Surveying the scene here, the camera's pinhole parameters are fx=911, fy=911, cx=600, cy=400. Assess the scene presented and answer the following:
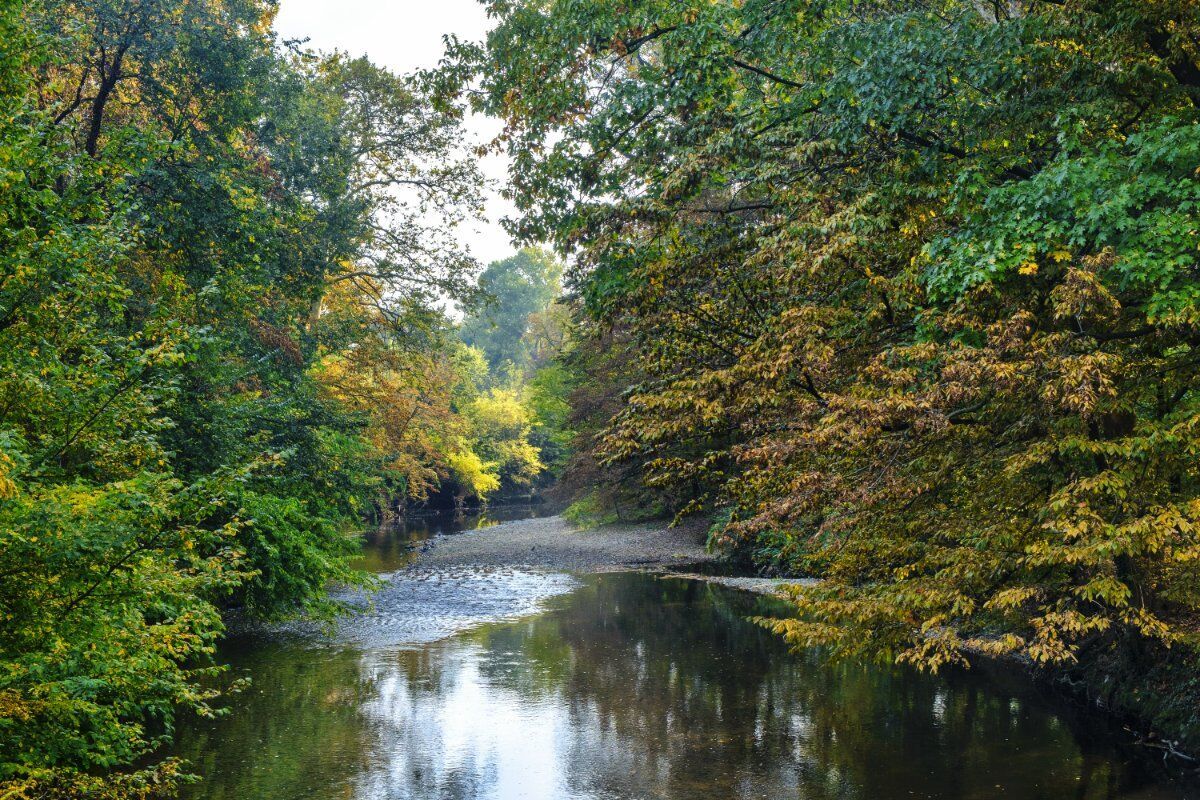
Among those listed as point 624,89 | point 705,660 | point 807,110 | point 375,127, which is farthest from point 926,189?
point 375,127

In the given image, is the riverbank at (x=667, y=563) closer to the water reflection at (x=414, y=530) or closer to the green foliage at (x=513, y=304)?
the water reflection at (x=414, y=530)

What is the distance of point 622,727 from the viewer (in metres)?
11.5

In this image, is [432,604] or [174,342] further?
[432,604]

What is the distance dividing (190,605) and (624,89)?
23.5 ft

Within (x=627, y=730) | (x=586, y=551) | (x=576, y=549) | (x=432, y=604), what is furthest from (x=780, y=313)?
(x=576, y=549)

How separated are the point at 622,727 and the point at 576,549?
2092 centimetres

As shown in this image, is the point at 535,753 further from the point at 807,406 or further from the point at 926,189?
the point at 926,189

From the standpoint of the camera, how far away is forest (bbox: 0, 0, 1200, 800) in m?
6.61

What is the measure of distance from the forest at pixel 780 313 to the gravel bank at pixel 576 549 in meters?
14.4

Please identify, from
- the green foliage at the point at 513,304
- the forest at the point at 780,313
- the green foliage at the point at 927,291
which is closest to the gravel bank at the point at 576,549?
the forest at the point at 780,313

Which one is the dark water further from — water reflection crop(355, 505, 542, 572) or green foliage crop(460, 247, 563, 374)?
green foliage crop(460, 247, 563, 374)

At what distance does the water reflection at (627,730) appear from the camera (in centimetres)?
934

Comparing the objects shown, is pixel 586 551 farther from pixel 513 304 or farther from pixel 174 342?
pixel 513 304

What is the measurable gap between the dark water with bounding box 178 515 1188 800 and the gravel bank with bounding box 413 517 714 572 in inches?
440
